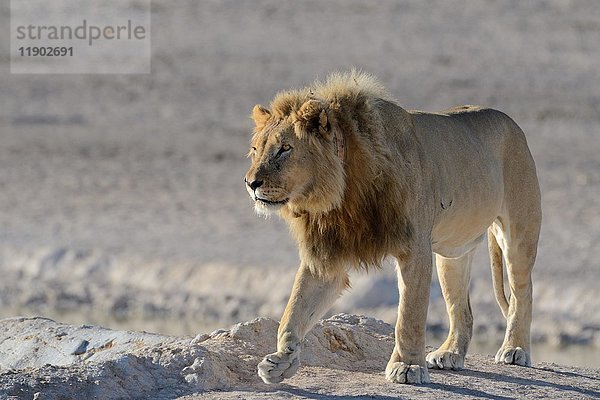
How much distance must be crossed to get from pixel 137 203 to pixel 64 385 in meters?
11.2

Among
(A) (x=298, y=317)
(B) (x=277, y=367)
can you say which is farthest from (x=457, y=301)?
(B) (x=277, y=367)

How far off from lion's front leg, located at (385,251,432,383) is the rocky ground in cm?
8

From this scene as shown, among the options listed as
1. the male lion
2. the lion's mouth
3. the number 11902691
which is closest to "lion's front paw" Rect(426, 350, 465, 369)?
the male lion

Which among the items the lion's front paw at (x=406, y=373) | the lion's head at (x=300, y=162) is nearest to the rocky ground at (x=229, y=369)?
the lion's front paw at (x=406, y=373)

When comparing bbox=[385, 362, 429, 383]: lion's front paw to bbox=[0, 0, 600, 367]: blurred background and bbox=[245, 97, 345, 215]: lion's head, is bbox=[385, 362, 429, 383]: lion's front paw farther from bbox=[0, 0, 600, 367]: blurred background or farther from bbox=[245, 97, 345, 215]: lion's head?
bbox=[0, 0, 600, 367]: blurred background

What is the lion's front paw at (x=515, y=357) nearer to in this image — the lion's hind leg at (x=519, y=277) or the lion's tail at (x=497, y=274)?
the lion's hind leg at (x=519, y=277)

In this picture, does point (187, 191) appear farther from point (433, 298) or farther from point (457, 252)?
point (457, 252)

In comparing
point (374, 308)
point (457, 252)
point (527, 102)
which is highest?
point (527, 102)

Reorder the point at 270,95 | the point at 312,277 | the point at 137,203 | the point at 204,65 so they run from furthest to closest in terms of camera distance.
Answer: the point at 204,65
the point at 270,95
the point at 137,203
the point at 312,277

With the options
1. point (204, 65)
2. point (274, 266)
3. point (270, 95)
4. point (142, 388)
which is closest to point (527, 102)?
point (270, 95)

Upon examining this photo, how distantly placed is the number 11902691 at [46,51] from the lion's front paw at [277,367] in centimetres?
1807

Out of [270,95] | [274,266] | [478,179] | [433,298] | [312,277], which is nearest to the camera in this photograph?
[312,277]

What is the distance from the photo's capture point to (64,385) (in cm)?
641

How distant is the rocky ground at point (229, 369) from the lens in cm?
650
